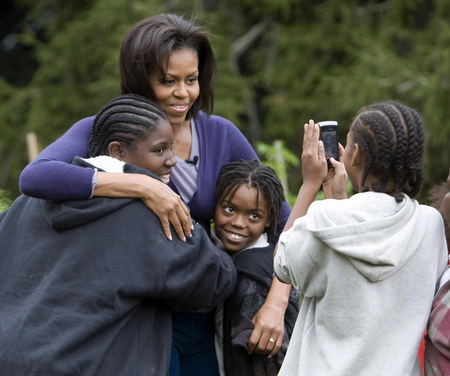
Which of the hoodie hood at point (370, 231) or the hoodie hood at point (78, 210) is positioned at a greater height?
the hoodie hood at point (370, 231)

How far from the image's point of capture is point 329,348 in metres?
2.86

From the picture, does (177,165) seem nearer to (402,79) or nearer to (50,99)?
(402,79)

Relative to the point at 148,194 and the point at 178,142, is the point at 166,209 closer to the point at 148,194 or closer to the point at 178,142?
the point at 148,194

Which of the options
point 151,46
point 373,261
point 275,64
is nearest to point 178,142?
point 151,46

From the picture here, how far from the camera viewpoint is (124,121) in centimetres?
323

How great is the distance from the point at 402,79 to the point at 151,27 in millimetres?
6691

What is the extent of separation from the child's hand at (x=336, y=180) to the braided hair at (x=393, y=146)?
37 centimetres

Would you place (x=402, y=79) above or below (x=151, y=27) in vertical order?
below

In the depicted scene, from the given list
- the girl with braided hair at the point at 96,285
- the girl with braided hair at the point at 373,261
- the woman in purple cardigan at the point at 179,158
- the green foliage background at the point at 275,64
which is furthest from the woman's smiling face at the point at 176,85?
the green foliage background at the point at 275,64

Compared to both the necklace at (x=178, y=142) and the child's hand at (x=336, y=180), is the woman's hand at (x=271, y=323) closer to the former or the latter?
the child's hand at (x=336, y=180)

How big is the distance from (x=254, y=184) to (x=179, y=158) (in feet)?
0.96

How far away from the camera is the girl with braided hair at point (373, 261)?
2.79 m

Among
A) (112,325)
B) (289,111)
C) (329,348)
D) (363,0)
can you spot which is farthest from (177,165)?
(363,0)

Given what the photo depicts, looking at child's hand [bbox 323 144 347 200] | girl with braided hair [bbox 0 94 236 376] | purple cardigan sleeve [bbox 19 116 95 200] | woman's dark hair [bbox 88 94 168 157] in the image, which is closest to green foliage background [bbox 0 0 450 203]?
child's hand [bbox 323 144 347 200]
